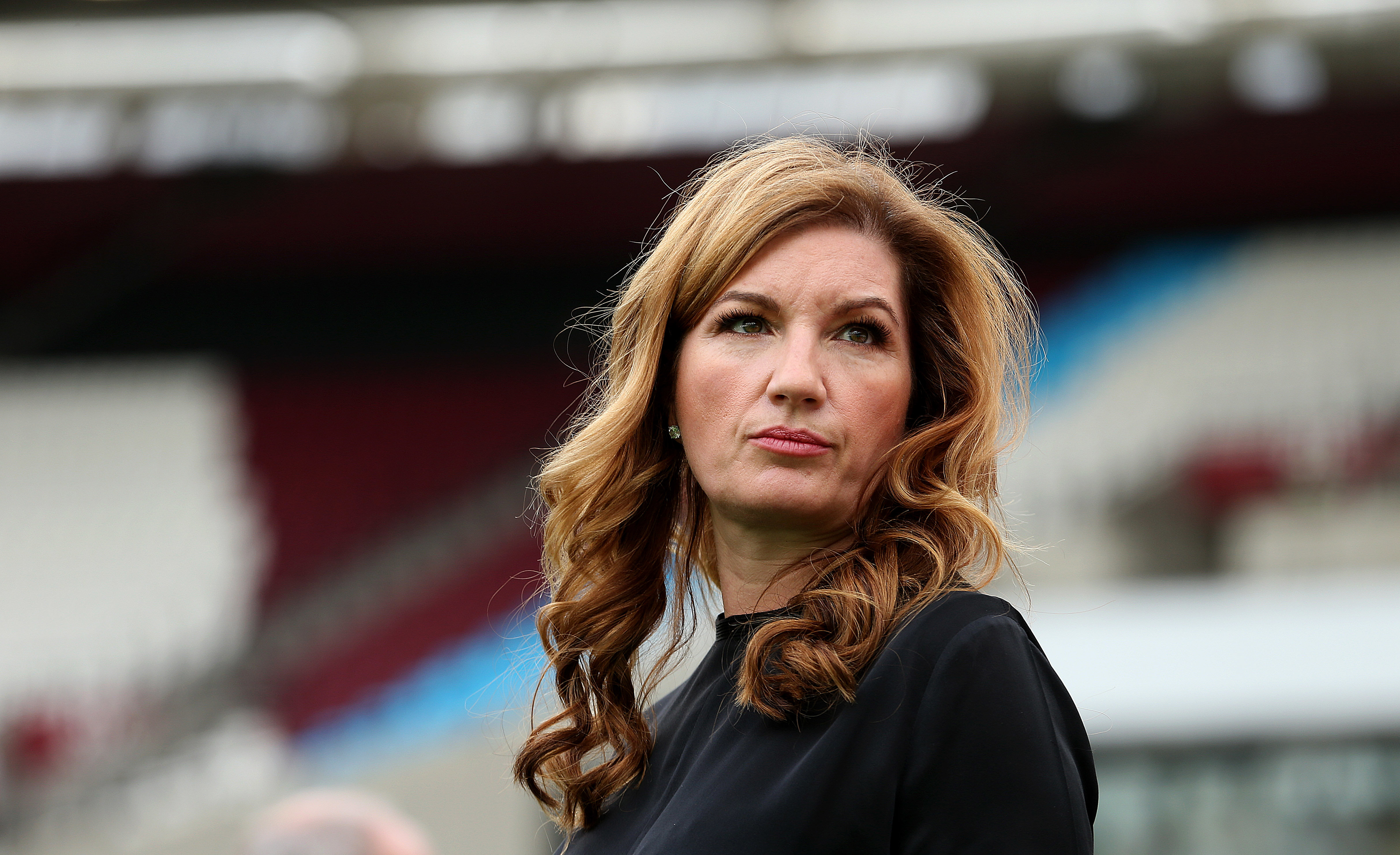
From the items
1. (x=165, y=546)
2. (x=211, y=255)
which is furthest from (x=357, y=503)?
(x=211, y=255)

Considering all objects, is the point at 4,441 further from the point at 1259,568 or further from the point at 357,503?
the point at 1259,568

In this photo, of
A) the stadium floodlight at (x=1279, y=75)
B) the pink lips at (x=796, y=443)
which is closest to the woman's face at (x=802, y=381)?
the pink lips at (x=796, y=443)

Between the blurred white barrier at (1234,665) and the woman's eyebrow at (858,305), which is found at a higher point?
the woman's eyebrow at (858,305)

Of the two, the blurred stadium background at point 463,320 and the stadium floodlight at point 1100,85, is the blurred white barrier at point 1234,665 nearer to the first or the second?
the blurred stadium background at point 463,320

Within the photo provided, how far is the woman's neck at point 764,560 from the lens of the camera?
125 centimetres

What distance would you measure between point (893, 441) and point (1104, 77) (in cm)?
788

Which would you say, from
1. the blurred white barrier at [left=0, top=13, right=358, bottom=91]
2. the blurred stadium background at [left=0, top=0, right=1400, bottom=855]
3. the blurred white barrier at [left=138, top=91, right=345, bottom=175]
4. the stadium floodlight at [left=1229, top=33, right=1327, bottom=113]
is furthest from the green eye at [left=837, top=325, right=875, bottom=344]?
the blurred white barrier at [left=138, top=91, right=345, bottom=175]

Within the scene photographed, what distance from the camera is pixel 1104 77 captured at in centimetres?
846

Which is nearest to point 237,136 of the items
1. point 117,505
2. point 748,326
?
point 117,505

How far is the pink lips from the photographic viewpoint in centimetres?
119

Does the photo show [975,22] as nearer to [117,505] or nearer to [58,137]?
[58,137]

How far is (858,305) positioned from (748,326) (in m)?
0.10

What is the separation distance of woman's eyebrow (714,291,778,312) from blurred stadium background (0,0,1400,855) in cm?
566

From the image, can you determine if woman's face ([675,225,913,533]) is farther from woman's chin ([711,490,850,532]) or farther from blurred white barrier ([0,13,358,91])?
blurred white barrier ([0,13,358,91])
